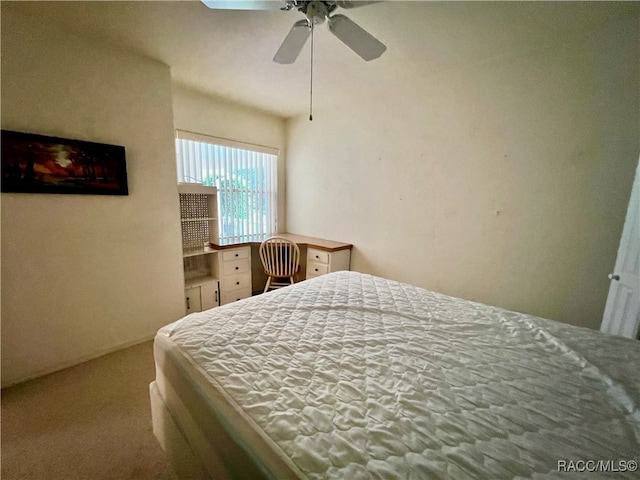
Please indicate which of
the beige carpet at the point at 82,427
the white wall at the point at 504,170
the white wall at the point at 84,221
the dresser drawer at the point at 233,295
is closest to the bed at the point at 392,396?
the beige carpet at the point at 82,427

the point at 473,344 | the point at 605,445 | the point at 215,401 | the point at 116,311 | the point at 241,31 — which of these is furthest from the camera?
the point at 116,311

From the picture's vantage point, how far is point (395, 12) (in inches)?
58.0

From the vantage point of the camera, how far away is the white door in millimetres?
1381

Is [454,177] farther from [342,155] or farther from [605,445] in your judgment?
[605,445]

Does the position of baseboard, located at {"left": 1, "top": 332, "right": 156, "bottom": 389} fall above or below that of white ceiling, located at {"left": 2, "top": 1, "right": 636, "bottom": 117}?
below

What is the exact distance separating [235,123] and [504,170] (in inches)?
114

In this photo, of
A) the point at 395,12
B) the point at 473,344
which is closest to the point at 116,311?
the point at 473,344

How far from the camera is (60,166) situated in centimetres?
174

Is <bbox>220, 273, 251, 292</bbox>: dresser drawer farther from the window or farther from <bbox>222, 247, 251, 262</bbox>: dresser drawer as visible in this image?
the window

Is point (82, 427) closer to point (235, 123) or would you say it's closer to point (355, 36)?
point (355, 36)

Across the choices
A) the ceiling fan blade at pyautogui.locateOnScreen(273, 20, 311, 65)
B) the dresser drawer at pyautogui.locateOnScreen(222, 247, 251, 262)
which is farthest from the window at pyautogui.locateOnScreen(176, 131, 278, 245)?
the ceiling fan blade at pyautogui.locateOnScreen(273, 20, 311, 65)

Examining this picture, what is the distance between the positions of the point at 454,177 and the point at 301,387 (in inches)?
86.4

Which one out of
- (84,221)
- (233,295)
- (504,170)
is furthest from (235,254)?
(504,170)

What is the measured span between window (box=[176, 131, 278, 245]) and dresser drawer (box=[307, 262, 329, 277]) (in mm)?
938
